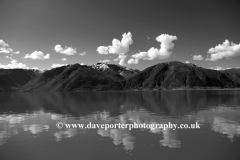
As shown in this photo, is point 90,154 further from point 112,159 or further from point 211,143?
point 211,143

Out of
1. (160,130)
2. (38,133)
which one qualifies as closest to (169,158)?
(160,130)

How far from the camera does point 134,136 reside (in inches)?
1118

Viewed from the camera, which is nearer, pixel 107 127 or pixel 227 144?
pixel 227 144

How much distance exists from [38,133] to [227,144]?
29.3 meters

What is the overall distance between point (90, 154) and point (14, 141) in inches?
520

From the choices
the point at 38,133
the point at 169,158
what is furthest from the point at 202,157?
the point at 38,133

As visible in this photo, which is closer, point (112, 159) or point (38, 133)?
point (112, 159)

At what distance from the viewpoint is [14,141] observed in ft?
89.4

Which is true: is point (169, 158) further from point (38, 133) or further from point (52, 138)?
point (38, 133)

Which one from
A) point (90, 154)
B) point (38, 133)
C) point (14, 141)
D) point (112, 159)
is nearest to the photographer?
point (112, 159)

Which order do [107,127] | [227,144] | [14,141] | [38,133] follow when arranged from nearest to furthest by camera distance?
1. [227,144]
2. [14,141]
3. [38,133]
4. [107,127]

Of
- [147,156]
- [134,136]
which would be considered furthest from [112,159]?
[134,136]

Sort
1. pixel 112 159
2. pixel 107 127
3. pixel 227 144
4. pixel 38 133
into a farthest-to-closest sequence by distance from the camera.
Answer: pixel 107 127
pixel 38 133
pixel 227 144
pixel 112 159

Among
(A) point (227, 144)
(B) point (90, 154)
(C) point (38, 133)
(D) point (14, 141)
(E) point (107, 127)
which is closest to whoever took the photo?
(B) point (90, 154)
